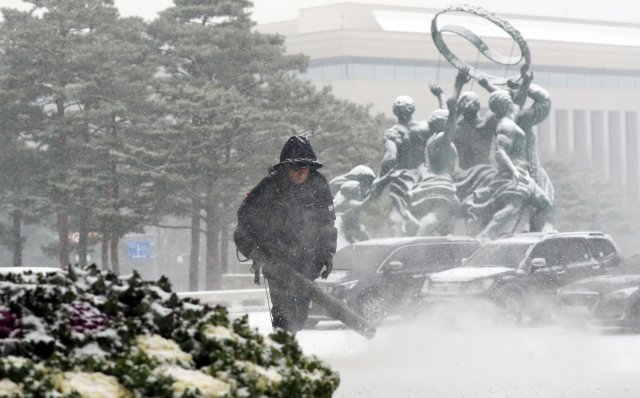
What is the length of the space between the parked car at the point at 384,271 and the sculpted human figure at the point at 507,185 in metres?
5.58

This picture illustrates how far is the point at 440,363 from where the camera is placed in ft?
48.8

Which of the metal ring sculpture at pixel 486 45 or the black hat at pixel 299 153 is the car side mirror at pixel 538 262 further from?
the black hat at pixel 299 153

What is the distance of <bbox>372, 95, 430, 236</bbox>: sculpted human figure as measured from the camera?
31.9 m

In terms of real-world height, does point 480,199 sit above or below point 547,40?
below

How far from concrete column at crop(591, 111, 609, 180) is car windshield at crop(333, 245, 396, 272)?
96.5m

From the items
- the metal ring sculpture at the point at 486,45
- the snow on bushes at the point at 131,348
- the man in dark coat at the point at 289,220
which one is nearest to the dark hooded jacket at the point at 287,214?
the man in dark coat at the point at 289,220

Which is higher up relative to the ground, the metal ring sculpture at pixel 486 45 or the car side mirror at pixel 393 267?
the metal ring sculpture at pixel 486 45

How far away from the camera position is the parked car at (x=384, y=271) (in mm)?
23375

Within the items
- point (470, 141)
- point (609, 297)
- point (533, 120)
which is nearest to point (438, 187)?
point (470, 141)

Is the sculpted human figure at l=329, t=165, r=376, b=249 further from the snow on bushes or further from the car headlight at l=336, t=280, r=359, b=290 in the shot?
the snow on bushes

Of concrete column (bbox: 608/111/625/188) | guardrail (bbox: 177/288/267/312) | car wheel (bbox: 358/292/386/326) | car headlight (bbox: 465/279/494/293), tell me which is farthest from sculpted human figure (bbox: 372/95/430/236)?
concrete column (bbox: 608/111/625/188)

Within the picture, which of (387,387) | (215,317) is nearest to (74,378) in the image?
(215,317)

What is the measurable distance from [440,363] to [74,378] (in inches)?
420

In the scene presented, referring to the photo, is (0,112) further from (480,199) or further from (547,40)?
(547,40)
